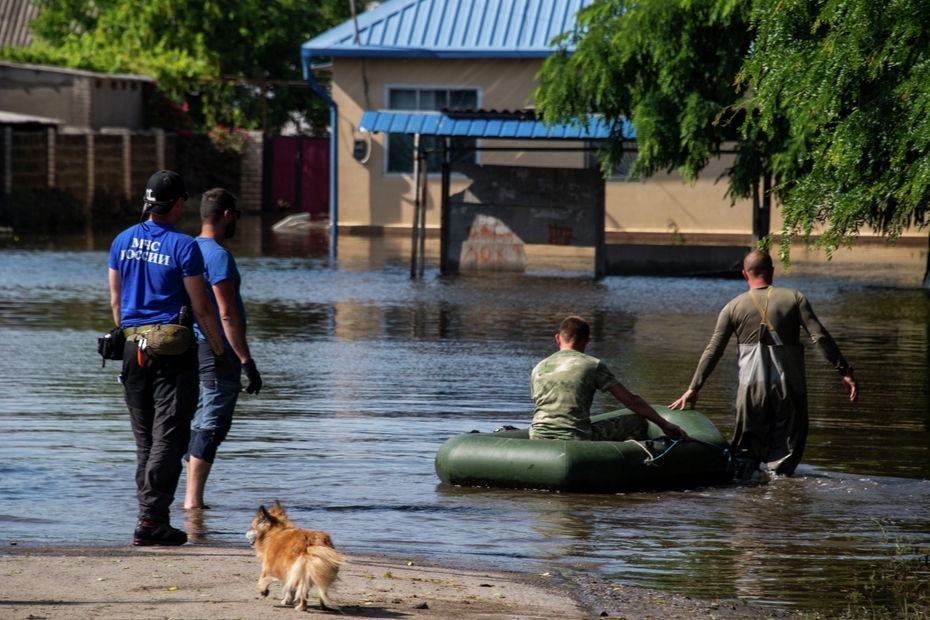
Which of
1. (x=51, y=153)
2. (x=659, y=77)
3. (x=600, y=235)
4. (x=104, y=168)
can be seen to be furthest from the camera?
(x=104, y=168)

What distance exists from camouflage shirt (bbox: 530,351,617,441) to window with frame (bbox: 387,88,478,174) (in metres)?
20.8

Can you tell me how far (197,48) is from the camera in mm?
37188

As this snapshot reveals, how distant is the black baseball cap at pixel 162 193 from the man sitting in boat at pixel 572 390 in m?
2.40

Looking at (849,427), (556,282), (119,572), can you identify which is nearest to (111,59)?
(556,282)

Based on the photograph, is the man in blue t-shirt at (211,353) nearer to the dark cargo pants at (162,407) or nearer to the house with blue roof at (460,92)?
the dark cargo pants at (162,407)

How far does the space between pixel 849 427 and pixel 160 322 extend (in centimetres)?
Result: 549

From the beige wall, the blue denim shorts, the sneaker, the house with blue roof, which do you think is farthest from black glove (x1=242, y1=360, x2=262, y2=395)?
the beige wall

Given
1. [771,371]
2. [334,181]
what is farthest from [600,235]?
[771,371]

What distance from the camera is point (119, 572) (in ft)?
18.2

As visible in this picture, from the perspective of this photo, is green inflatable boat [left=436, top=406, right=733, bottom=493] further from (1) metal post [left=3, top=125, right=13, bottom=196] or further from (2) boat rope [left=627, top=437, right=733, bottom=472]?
(1) metal post [left=3, top=125, right=13, bottom=196]

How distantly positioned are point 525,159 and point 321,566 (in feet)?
79.4

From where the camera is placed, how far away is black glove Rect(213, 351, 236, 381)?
263 inches

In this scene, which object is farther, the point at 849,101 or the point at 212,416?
the point at 849,101

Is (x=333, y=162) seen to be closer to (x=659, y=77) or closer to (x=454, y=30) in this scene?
(x=454, y=30)
